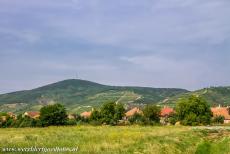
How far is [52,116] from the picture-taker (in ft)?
365

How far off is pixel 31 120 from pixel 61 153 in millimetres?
97548

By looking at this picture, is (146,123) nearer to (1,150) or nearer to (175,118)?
(175,118)

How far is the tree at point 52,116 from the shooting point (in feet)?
364

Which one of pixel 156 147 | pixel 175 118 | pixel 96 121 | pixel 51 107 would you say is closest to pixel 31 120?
pixel 51 107

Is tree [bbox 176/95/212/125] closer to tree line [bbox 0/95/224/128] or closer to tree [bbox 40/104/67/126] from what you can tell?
tree line [bbox 0/95/224/128]

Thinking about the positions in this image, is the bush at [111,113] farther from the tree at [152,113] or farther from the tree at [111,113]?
the tree at [152,113]

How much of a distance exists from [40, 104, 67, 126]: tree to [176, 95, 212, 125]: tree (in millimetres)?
32323

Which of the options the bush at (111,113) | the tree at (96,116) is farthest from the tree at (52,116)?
the tree at (96,116)

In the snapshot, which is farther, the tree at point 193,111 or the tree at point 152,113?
the tree at point 152,113

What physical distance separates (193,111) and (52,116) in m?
38.6

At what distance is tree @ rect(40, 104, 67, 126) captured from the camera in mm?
111000

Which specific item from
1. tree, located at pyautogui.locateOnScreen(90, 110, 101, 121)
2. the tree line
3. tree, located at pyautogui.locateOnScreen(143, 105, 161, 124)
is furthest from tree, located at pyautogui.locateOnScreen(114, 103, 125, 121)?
tree, located at pyautogui.locateOnScreen(143, 105, 161, 124)

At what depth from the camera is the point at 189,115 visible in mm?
108688

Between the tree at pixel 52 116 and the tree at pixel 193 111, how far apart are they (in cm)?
3232
